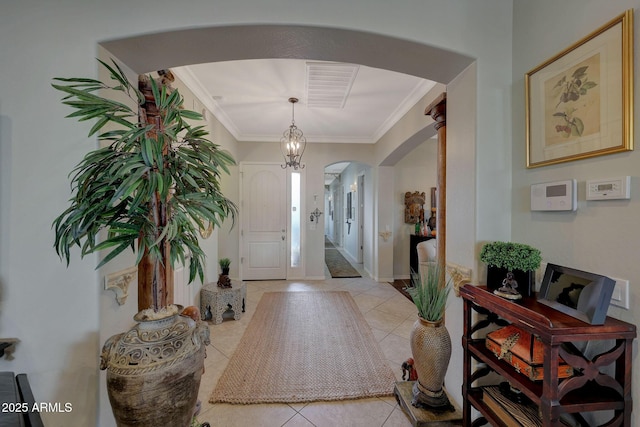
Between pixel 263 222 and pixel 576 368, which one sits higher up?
pixel 263 222

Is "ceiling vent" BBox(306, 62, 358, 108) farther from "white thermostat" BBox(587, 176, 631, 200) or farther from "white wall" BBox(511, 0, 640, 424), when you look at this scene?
"white thermostat" BBox(587, 176, 631, 200)

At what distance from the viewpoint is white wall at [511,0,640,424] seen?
0.97 meters

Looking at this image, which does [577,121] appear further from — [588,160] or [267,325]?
[267,325]

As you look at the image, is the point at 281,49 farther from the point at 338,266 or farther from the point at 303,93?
the point at 338,266

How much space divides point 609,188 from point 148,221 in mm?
→ 1897

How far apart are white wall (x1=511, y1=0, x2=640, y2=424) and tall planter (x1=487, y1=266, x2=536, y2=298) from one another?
19 cm

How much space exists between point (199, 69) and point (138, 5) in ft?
4.02

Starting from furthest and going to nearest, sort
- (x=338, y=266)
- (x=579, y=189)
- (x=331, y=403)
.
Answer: (x=338, y=266), (x=331, y=403), (x=579, y=189)

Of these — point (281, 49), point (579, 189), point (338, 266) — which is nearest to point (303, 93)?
point (281, 49)

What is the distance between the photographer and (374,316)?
3.31 metres

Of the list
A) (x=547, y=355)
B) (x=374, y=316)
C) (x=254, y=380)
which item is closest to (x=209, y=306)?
(x=254, y=380)

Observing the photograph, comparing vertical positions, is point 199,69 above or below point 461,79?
above

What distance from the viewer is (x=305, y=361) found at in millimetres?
2285

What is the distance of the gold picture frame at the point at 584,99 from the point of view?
97 cm
